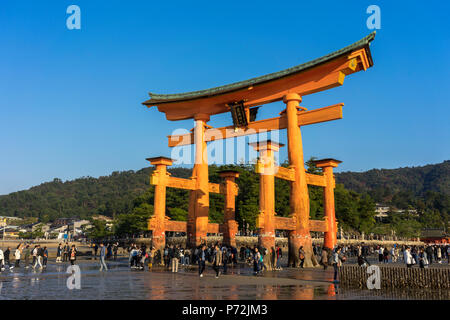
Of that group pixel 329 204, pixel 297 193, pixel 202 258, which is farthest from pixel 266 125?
pixel 202 258

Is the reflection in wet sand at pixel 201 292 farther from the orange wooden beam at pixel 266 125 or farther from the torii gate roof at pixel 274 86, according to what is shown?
the torii gate roof at pixel 274 86

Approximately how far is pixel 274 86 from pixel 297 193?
738 centimetres

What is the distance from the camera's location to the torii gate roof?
22.8 metres

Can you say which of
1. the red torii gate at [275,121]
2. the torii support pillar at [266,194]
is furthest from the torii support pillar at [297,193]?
the torii support pillar at [266,194]

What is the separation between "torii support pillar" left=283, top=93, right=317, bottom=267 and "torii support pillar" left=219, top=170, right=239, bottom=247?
20.2 feet

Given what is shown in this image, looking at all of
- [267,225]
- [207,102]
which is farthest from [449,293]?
[207,102]

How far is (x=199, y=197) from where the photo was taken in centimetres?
2880

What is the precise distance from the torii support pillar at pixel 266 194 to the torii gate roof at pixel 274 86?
4.33 meters

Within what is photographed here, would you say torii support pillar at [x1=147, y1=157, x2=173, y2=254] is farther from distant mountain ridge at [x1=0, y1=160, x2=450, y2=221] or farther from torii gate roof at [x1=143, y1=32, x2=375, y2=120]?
distant mountain ridge at [x1=0, y1=160, x2=450, y2=221]

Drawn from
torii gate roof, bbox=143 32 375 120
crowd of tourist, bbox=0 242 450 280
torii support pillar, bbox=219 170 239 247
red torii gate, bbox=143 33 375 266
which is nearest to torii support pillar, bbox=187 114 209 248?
red torii gate, bbox=143 33 375 266

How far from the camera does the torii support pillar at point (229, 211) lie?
2964 cm

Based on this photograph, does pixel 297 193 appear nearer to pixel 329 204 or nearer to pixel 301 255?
pixel 301 255

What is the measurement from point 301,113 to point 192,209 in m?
10.8

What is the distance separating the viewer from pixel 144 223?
57281 mm
